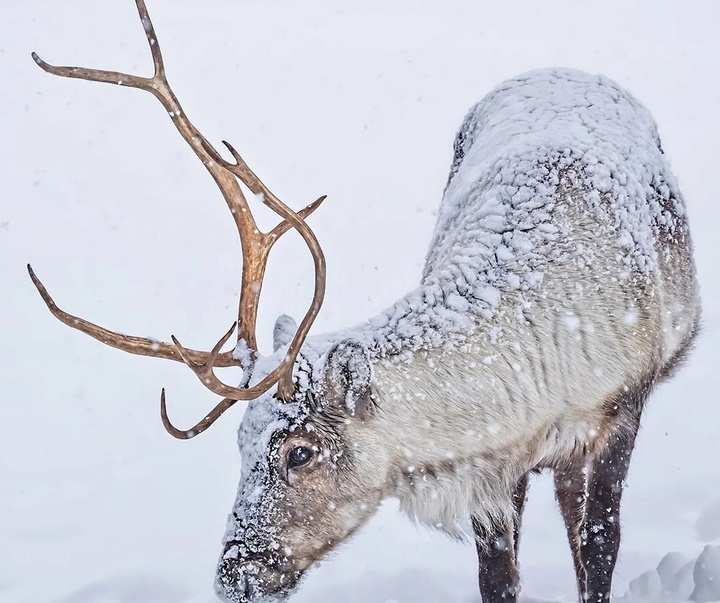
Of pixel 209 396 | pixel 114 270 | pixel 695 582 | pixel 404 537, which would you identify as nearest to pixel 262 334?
pixel 209 396

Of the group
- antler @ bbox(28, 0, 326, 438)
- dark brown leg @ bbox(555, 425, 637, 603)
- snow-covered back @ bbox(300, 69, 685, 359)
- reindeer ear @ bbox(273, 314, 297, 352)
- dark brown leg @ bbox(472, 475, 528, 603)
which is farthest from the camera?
dark brown leg @ bbox(472, 475, 528, 603)

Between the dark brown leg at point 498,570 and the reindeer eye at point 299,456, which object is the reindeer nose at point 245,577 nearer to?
the reindeer eye at point 299,456

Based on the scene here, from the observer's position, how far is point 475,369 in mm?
2953

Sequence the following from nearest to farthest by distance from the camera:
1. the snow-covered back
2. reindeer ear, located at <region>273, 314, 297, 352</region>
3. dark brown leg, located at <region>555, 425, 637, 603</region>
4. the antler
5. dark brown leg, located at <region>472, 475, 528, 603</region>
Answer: the antler, the snow-covered back, reindeer ear, located at <region>273, 314, 297, 352</region>, dark brown leg, located at <region>555, 425, 637, 603</region>, dark brown leg, located at <region>472, 475, 528, 603</region>

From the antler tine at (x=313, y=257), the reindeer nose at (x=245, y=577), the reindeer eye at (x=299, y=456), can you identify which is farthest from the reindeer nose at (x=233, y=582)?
the antler tine at (x=313, y=257)

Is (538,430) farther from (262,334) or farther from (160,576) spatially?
(262,334)

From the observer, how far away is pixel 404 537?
4.47 metres

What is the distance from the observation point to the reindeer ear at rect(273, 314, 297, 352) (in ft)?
10.2

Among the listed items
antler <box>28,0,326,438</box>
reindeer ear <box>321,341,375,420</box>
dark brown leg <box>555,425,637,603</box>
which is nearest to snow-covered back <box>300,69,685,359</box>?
A: reindeer ear <box>321,341,375,420</box>

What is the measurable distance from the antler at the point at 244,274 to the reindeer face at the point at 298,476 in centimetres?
10

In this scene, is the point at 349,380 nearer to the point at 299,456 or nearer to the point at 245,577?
the point at 299,456

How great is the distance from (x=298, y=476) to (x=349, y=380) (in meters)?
0.32

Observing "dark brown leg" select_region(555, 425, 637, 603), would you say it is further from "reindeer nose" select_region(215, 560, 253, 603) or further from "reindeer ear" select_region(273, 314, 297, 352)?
"reindeer nose" select_region(215, 560, 253, 603)

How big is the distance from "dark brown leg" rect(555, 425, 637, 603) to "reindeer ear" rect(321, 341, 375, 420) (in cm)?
88
